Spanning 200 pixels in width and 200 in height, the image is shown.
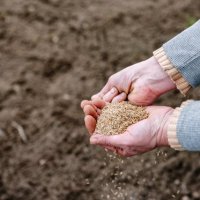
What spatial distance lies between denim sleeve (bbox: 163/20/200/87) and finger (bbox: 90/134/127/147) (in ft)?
1.12

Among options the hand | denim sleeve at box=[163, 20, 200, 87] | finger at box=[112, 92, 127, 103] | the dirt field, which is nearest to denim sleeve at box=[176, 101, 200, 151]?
denim sleeve at box=[163, 20, 200, 87]

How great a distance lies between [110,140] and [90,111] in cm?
19

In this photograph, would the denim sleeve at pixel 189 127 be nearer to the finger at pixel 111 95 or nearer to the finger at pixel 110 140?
the finger at pixel 110 140

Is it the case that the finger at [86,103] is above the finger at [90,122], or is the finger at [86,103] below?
above

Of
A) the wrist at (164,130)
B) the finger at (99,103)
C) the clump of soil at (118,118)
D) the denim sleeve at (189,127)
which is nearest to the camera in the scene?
the denim sleeve at (189,127)

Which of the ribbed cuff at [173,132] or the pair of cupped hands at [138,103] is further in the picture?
the pair of cupped hands at [138,103]

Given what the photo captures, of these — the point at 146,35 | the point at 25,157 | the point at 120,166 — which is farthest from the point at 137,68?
the point at 146,35

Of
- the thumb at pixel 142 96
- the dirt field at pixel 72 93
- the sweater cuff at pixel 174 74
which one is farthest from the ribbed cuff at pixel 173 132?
the dirt field at pixel 72 93

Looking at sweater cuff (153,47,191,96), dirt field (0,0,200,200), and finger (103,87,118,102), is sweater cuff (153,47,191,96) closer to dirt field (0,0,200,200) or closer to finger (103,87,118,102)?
finger (103,87,118,102)

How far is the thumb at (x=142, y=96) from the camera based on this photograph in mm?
2256

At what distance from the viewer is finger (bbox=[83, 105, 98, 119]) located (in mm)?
2224

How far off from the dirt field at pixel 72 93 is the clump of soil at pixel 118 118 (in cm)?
54

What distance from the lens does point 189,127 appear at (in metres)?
1.91

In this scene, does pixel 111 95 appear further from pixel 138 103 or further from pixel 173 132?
pixel 173 132
